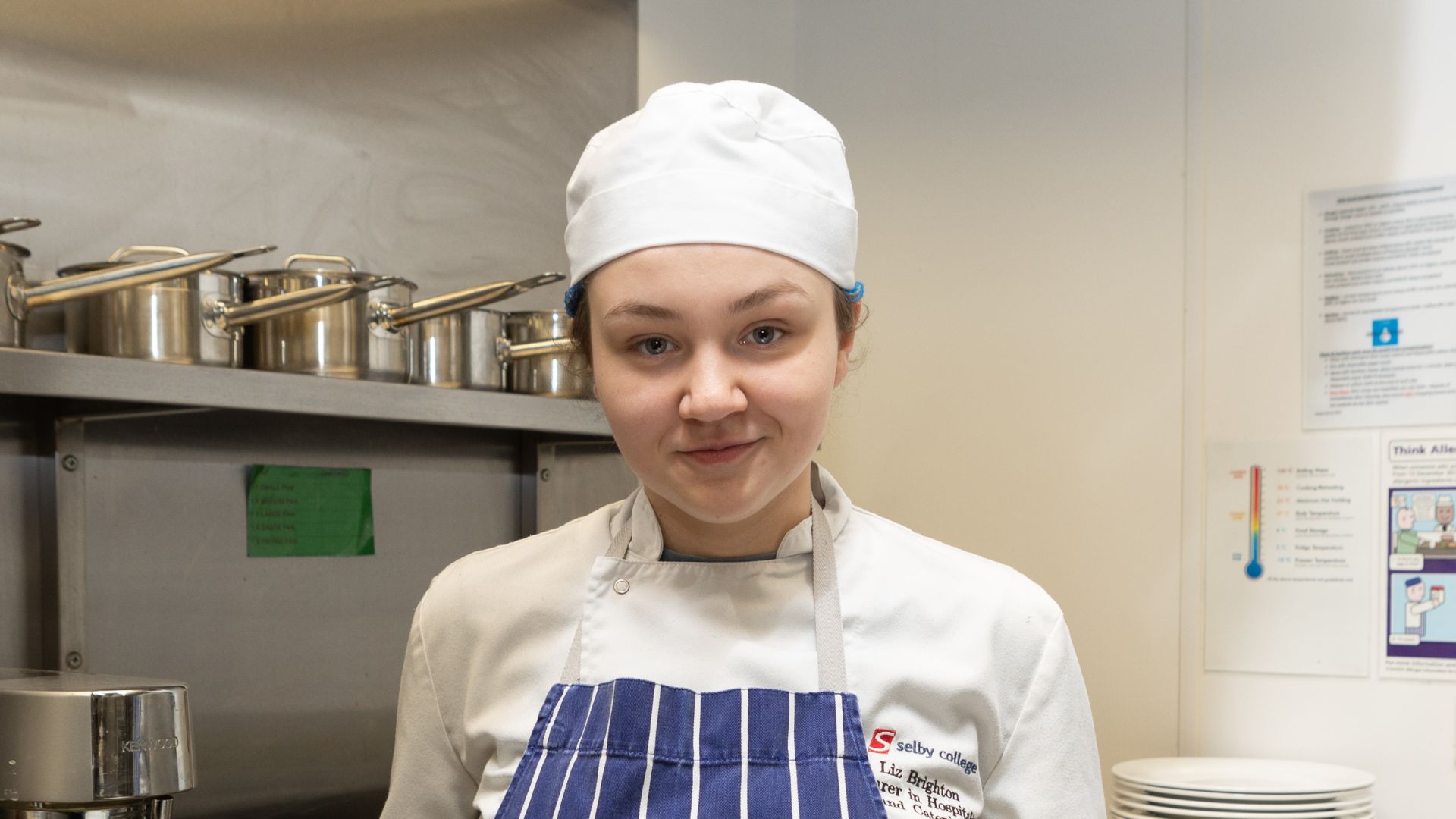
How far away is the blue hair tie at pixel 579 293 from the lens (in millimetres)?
1116

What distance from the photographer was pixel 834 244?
1.08 metres

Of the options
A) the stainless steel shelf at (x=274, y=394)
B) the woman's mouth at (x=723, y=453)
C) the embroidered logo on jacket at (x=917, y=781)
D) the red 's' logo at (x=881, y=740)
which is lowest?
the embroidered logo on jacket at (x=917, y=781)

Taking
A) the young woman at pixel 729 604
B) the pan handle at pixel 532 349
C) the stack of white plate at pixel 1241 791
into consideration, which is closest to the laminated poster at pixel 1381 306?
the stack of white plate at pixel 1241 791

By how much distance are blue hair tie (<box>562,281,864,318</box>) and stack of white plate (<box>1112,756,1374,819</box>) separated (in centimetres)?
106

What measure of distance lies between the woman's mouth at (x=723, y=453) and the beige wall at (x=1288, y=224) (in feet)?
4.51

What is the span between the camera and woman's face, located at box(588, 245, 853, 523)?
994 millimetres

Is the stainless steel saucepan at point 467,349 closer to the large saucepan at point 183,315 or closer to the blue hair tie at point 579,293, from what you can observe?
the large saucepan at point 183,315

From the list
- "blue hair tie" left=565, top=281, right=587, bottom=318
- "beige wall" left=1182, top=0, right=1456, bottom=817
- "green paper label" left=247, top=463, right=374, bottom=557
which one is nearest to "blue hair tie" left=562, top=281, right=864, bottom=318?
"blue hair tie" left=565, top=281, right=587, bottom=318

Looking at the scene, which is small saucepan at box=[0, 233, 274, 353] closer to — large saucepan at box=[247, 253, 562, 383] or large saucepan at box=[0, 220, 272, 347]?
large saucepan at box=[0, 220, 272, 347]

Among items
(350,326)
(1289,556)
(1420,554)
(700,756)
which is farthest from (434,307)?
(1420,554)

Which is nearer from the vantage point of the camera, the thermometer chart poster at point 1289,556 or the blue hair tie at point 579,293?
the blue hair tie at point 579,293

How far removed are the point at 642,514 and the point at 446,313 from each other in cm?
57

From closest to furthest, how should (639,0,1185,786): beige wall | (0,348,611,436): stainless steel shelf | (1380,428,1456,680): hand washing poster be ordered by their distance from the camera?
(0,348,611,436): stainless steel shelf → (1380,428,1456,680): hand washing poster → (639,0,1185,786): beige wall

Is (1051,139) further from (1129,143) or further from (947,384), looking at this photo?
(947,384)
